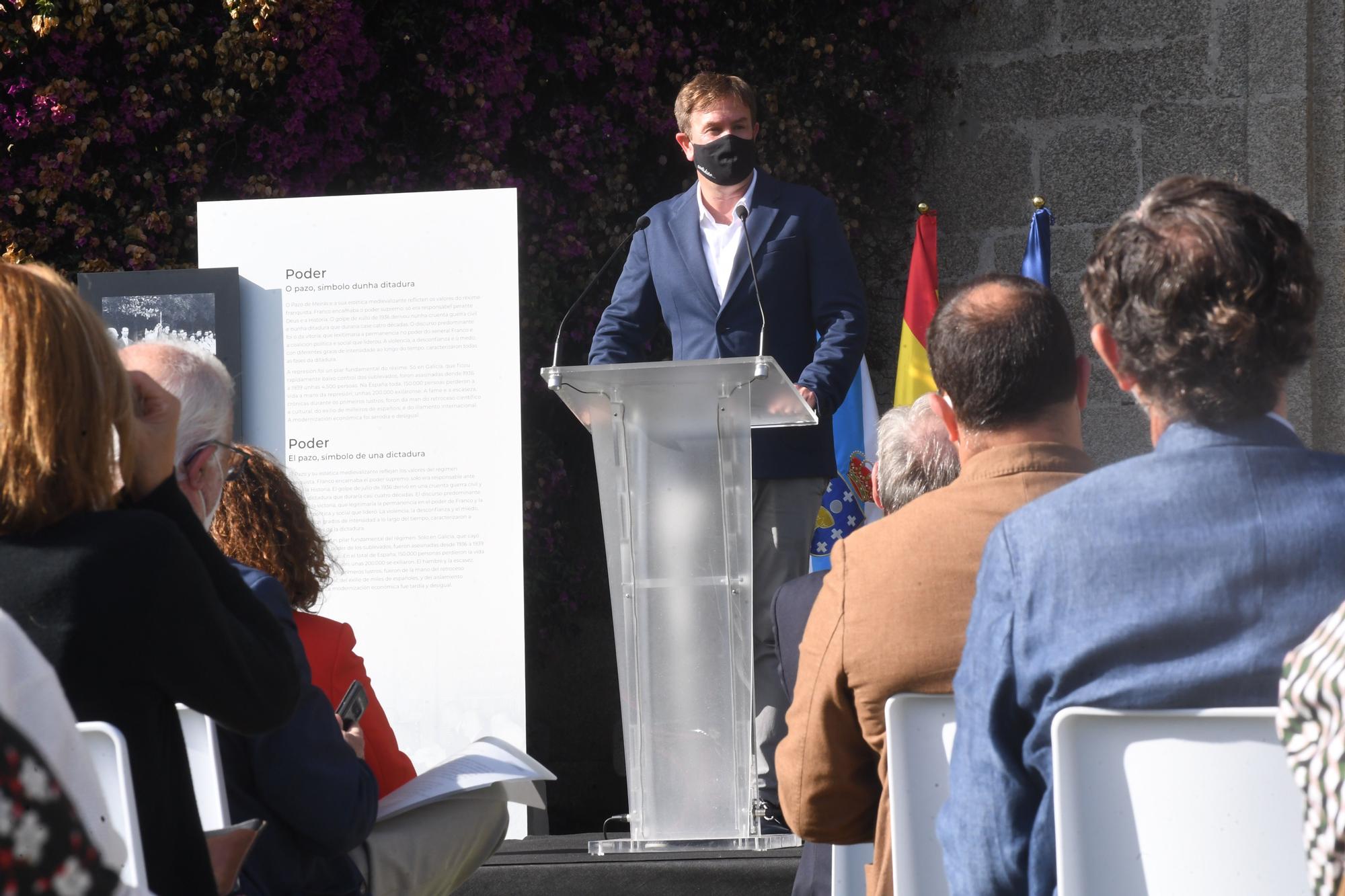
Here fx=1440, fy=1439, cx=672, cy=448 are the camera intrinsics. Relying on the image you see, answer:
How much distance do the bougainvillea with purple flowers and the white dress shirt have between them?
1.14 metres

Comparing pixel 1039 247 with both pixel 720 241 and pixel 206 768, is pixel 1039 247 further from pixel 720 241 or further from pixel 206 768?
pixel 206 768

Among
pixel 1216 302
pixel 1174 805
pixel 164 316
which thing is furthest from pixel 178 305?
pixel 1174 805

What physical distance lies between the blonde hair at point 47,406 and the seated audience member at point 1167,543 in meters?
0.85

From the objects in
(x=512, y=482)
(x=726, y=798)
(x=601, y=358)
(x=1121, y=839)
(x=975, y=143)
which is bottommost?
(x=726, y=798)

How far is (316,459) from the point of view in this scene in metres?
3.83

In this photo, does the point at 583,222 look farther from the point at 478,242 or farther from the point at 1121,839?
the point at 1121,839

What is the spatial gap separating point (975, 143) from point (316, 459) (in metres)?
2.85

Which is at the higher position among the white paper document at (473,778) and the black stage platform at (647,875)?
the white paper document at (473,778)

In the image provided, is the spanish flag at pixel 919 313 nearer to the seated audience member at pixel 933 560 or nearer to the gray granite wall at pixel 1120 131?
the gray granite wall at pixel 1120 131

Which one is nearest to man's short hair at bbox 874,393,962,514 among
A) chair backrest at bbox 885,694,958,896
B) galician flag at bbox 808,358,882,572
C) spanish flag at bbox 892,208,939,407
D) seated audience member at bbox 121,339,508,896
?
chair backrest at bbox 885,694,958,896

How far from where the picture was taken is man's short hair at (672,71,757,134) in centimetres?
354

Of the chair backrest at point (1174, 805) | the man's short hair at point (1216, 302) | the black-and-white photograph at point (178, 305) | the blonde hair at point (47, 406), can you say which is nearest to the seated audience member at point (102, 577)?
the blonde hair at point (47, 406)

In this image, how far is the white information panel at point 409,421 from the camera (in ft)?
12.2

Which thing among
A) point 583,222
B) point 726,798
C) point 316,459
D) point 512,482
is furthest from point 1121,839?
point 583,222
